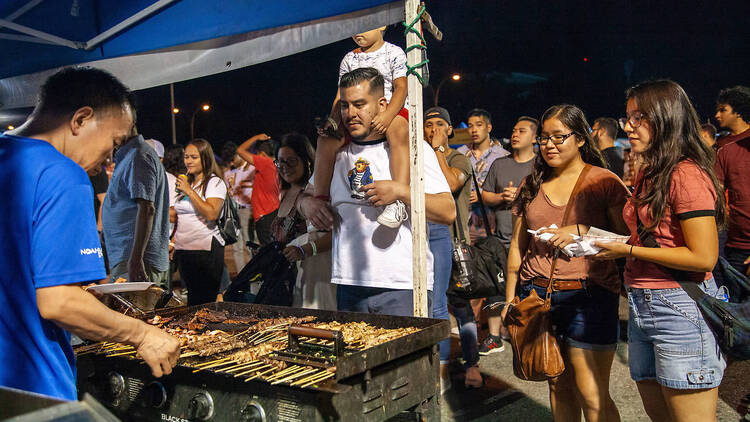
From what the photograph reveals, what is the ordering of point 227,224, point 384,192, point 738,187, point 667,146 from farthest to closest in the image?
1. point 227,224
2. point 738,187
3. point 384,192
4. point 667,146

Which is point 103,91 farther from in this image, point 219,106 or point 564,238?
point 219,106

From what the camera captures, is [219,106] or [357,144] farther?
[219,106]

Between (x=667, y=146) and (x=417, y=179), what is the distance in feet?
4.18

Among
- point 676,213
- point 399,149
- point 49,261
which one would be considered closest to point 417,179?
point 399,149

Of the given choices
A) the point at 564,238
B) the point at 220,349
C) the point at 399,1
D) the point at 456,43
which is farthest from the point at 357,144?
the point at 456,43

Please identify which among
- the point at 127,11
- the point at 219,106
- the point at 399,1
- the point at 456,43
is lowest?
the point at 399,1

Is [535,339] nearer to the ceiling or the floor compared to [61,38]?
nearer to the floor

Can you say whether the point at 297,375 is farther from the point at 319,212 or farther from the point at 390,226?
the point at 319,212

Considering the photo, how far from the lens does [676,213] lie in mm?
2797

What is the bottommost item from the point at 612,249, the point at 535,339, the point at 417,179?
the point at 535,339

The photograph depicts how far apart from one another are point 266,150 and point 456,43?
34.0 m

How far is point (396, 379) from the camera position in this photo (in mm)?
2387

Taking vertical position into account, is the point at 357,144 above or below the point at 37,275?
above

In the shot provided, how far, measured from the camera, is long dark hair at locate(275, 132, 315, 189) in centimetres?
528
